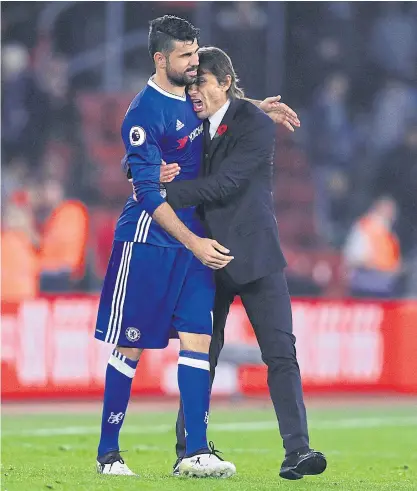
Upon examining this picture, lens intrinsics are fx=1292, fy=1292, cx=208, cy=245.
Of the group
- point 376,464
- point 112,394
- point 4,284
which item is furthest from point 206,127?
point 4,284

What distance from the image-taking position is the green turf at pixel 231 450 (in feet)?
20.0

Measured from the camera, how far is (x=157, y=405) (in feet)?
41.8

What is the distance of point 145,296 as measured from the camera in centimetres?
641

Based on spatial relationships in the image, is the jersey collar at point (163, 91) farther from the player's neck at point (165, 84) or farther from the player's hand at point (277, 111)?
the player's hand at point (277, 111)

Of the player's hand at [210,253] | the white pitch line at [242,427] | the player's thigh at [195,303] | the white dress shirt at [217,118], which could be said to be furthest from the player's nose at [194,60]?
the white pitch line at [242,427]

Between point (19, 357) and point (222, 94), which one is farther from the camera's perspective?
point (19, 357)

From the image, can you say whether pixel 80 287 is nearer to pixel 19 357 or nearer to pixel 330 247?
pixel 19 357

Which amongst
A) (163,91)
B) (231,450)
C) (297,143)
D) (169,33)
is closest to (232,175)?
(163,91)

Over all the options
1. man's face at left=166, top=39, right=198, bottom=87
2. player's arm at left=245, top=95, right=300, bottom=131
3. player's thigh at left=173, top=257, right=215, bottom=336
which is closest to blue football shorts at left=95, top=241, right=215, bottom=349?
player's thigh at left=173, top=257, right=215, bottom=336

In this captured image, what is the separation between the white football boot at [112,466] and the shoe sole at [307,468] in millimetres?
808

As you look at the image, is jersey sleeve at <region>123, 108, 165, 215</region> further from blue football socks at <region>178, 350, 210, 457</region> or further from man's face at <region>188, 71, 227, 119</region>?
blue football socks at <region>178, 350, 210, 457</region>

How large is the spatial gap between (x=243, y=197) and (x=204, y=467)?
135 centimetres

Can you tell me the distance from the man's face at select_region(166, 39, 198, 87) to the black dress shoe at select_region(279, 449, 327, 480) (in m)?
1.90

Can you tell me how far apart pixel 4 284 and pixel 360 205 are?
18.5 feet
